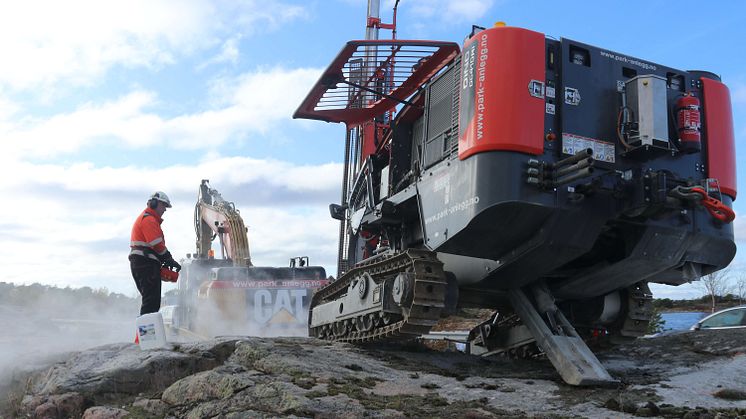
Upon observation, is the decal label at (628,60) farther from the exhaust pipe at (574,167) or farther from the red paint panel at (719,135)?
the exhaust pipe at (574,167)

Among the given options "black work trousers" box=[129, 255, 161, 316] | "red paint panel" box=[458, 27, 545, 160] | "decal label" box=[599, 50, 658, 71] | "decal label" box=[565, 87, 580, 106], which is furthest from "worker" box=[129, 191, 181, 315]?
"decal label" box=[599, 50, 658, 71]

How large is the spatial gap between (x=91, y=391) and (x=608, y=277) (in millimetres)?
5417

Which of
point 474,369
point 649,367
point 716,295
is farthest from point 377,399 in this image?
point 716,295

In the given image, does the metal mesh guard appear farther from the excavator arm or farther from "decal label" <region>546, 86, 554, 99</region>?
the excavator arm

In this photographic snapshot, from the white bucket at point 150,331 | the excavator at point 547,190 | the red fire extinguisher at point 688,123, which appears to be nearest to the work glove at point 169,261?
the white bucket at point 150,331

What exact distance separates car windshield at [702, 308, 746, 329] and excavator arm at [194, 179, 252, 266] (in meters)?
10.4

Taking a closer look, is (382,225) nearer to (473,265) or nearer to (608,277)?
(473,265)

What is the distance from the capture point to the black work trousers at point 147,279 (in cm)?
892

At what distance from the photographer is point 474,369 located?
7.58 m

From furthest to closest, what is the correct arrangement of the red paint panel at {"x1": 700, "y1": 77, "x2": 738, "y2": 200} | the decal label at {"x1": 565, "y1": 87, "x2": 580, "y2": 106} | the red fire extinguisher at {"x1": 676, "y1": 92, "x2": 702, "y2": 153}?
the red paint panel at {"x1": 700, "y1": 77, "x2": 738, "y2": 200}
the red fire extinguisher at {"x1": 676, "y1": 92, "x2": 702, "y2": 153}
the decal label at {"x1": 565, "y1": 87, "x2": 580, "y2": 106}

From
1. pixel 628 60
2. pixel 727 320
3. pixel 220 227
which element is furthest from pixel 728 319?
pixel 220 227

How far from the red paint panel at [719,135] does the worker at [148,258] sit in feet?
20.7

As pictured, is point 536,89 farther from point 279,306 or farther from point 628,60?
point 279,306

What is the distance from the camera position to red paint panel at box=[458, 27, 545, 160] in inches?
260
